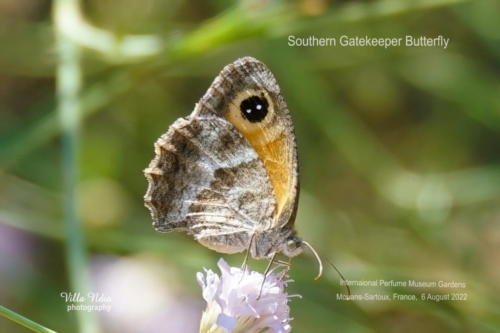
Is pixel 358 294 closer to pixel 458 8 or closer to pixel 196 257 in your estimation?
pixel 196 257

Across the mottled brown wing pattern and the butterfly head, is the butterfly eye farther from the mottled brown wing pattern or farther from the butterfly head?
the butterfly head

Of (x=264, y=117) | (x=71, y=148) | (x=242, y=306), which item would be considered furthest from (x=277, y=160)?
(x=71, y=148)

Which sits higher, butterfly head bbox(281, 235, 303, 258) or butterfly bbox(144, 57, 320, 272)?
butterfly bbox(144, 57, 320, 272)

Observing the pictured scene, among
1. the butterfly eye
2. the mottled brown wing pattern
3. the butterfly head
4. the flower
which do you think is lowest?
the flower

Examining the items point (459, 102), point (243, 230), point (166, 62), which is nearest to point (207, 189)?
point (243, 230)

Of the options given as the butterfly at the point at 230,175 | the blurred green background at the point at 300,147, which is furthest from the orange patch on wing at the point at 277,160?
the blurred green background at the point at 300,147

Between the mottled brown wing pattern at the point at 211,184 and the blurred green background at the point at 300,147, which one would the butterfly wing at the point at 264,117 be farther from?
the blurred green background at the point at 300,147

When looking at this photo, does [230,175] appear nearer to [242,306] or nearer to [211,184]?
[211,184]

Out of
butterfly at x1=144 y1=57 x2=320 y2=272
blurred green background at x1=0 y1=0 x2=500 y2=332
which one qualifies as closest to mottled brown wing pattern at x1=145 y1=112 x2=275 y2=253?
butterfly at x1=144 y1=57 x2=320 y2=272
